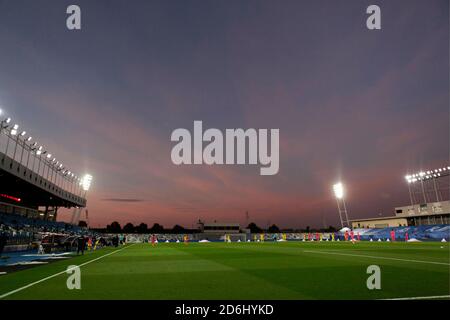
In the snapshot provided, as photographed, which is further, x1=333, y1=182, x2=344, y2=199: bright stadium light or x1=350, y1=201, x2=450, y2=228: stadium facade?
x1=350, y1=201, x2=450, y2=228: stadium facade

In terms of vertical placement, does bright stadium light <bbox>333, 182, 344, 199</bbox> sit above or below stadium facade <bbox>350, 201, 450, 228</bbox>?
above

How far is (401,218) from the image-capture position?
93.0m

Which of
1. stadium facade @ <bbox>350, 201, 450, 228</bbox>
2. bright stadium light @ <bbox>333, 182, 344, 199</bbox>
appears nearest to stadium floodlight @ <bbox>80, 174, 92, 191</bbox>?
bright stadium light @ <bbox>333, 182, 344, 199</bbox>

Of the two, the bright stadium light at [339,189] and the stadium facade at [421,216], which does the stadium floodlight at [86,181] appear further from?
the stadium facade at [421,216]

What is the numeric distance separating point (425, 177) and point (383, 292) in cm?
8219

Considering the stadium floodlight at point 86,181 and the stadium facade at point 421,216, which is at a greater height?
the stadium floodlight at point 86,181

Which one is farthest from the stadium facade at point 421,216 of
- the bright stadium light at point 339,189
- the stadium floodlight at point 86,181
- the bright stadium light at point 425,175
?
the stadium floodlight at point 86,181

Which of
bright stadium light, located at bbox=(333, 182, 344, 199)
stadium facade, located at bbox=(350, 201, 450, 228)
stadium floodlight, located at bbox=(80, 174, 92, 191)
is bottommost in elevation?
stadium facade, located at bbox=(350, 201, 450, 228)

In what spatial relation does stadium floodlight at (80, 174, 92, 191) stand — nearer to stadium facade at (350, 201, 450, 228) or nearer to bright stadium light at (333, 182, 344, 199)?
bright stadium light at (333, 182, 344, 199)

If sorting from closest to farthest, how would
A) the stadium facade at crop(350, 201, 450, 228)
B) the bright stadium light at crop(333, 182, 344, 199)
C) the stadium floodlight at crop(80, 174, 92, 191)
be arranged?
the bright stadium light at crop(333, 182, 344, 199) → the stadium floodlight at crop(80, 174, 92, 191) → the stadium facade at crop(350, 201, 450, 228)

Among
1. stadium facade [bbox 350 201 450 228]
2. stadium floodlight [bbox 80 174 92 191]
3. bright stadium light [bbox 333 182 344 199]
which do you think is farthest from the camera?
stadium facade [bbox 350 201 450 228]

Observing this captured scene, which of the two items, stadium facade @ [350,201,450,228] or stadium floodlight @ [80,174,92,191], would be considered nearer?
stadium floodlight @ [80,174,92,191]
